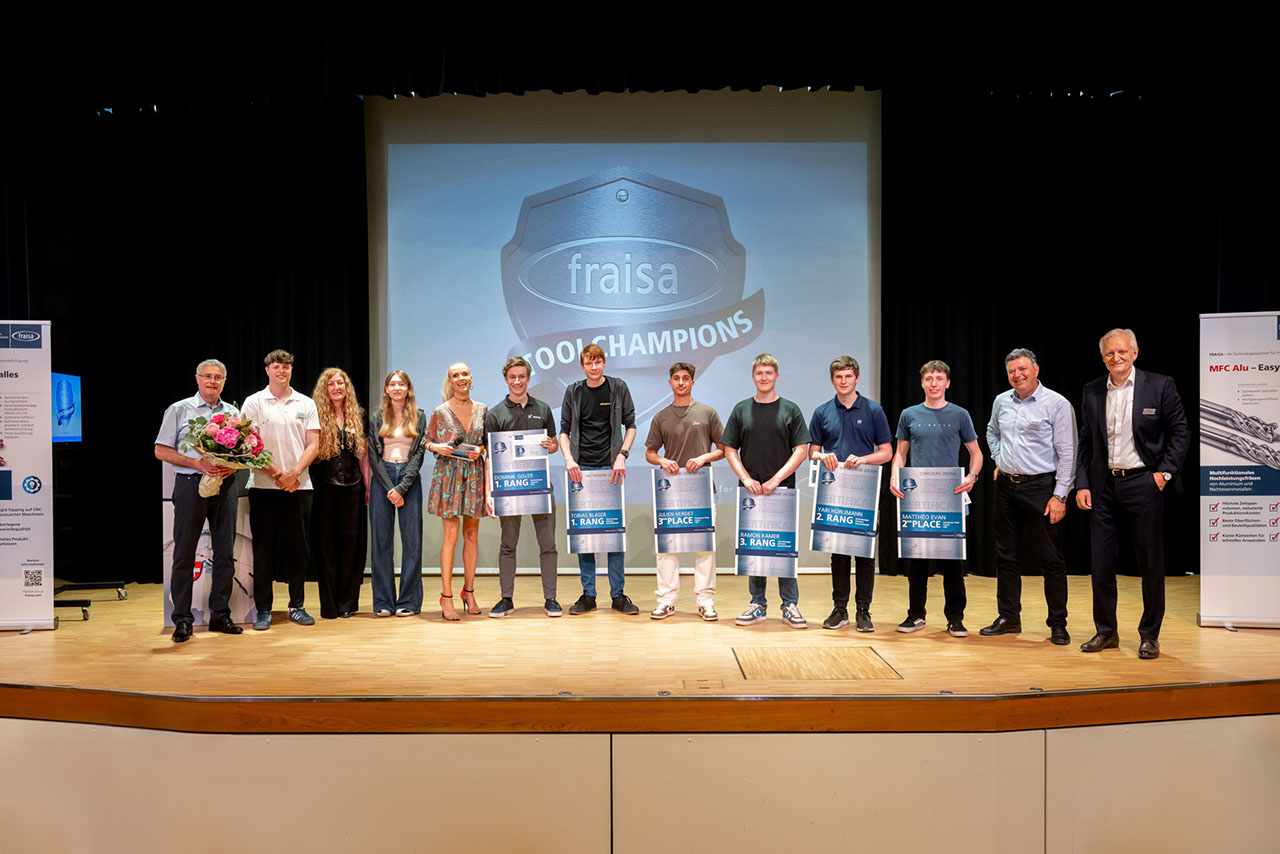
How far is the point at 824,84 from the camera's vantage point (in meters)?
5.57

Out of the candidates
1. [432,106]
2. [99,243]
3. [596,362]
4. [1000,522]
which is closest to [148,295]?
[99,243]

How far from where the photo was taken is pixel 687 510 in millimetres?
4898

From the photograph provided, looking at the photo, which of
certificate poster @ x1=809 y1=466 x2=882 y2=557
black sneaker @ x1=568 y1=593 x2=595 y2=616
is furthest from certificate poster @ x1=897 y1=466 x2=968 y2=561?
black sneaker @ x1=568 y1=593 x2=595 y2=616

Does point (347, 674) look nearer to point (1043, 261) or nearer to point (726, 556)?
point (726, 556)

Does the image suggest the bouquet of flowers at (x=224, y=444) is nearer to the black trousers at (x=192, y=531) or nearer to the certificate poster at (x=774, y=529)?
the black trousers at (x=192, y=531)

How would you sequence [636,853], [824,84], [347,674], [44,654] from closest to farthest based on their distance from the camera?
[636,853] → [347,674] → [44,654] → [824,84]

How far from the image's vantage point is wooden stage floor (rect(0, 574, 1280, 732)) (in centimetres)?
305

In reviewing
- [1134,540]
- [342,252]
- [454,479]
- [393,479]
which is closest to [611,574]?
[454,479]

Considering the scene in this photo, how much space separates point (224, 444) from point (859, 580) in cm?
347

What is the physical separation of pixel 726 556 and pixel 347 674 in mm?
3730

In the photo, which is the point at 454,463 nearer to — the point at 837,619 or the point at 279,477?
the point at 279,477

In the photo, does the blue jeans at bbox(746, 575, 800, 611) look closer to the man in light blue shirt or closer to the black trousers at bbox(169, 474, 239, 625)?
the man in light blue shirt

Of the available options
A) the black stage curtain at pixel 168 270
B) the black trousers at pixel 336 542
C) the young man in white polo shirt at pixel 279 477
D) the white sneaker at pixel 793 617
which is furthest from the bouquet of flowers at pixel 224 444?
the white sneaker at pixel 793 617

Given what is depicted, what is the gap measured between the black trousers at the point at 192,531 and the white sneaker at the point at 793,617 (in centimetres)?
313
